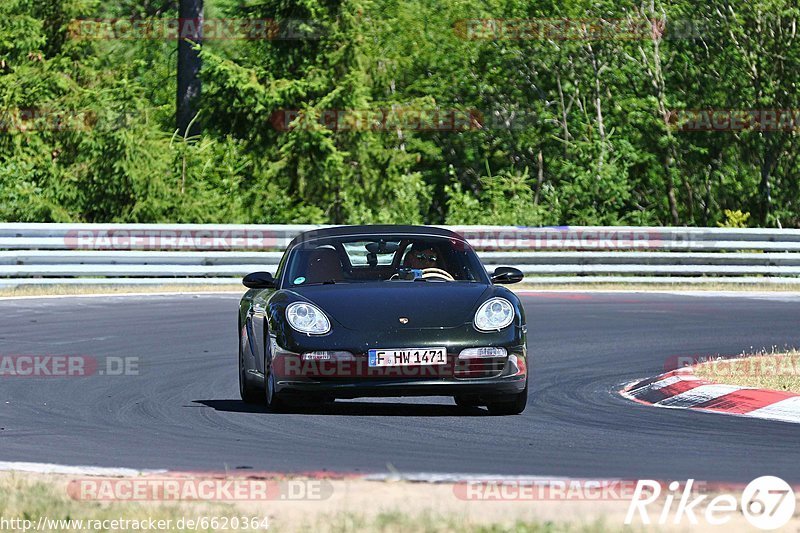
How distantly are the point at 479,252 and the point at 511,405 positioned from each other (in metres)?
13.9

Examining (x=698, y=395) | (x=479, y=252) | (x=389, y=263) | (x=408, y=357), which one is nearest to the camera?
(x=408, y=357)

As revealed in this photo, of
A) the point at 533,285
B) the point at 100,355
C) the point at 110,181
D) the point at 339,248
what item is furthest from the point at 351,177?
the point at 339,248

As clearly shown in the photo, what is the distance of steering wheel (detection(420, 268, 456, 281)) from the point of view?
439 inches

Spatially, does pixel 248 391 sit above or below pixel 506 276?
below

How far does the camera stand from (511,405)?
10328 mm

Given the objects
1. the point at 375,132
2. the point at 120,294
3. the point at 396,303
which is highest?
the point at 375,132

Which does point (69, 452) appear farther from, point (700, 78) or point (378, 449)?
point (700, 78)

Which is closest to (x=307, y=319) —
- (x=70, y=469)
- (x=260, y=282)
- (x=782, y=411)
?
(x=260, y=282)

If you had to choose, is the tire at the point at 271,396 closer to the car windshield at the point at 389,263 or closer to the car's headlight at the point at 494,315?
the car windshield at the point at 389,263

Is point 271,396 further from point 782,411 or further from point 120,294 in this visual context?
point 120,294

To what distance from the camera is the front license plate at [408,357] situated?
991cm

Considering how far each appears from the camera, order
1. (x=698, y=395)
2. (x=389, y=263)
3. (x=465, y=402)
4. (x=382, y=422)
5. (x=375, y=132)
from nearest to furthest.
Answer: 1. (x=382, y=422)
2. (x=465, y=402)
3. (x=698, y=395)
4. (x=389, y=263)
5. (x=375, y=132)

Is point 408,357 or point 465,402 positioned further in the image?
point 465,402

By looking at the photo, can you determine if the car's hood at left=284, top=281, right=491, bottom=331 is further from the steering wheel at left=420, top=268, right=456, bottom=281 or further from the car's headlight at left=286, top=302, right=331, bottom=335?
the steering wheel at left=420, top=268, right=456, bottom=281
